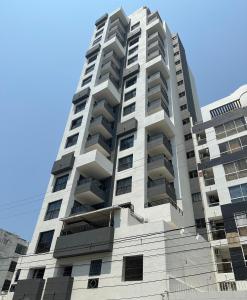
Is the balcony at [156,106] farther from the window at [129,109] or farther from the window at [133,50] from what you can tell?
the window at [133,50]

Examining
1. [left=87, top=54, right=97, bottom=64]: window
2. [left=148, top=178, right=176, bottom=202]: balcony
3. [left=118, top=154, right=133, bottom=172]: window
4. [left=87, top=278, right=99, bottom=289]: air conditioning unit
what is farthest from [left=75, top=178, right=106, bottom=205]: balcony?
[left=87, top=54, right=97, bottom=64]: window

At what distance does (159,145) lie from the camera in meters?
36.5

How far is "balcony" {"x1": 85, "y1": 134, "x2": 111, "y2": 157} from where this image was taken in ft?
124

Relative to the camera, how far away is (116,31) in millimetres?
57188

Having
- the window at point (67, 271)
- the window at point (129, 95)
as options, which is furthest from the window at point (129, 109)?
the window at point (67, 271)

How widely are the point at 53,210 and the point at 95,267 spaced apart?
33.6 ft

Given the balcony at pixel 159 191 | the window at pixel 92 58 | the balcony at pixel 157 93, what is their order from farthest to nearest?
the window at pixel 92 58 → the balcony at pixel 157 93 → the balcony at pixel 159 191

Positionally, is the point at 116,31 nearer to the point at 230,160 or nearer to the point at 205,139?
the point at 205,139

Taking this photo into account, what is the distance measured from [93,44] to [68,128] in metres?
Result: 24.9

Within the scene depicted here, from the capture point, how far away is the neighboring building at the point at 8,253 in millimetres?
47594

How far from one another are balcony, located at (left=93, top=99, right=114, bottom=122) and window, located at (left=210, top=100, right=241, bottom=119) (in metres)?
17.2

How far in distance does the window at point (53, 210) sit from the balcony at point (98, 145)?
340 inches

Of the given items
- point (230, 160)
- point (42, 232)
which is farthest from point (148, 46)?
point (42, 232)

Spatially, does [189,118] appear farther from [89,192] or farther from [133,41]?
[89,192]
